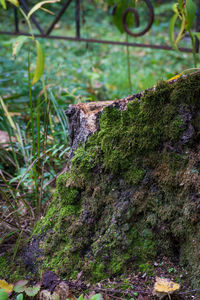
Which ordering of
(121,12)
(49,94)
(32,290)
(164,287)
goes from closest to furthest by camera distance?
1. (164,287)
2. (32,290)
3. (49,94)
4. (121,12)

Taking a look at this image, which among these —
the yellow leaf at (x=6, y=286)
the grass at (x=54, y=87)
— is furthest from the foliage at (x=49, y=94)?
the yellow leaf at (x=6, y=286)

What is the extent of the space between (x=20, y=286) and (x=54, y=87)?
2023 millimetres

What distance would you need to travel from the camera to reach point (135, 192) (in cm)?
133

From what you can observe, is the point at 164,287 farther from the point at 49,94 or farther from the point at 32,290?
the point at 49,94

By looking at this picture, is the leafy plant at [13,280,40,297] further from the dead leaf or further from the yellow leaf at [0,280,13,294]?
the dead leaf

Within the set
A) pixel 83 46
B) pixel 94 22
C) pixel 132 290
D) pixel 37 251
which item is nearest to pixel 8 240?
pixel 37 251

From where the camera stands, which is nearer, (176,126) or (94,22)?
(176,126)

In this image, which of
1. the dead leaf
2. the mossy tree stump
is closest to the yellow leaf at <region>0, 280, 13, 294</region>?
the mossy tree stump

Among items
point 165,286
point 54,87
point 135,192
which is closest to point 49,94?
point 54,87

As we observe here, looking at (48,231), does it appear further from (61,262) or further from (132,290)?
(132,290)

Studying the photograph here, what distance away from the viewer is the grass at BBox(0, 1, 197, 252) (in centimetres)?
180

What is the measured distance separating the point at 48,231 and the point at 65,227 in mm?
105

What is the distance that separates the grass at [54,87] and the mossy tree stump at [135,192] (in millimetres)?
272

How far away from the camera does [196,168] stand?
48.3 inches
